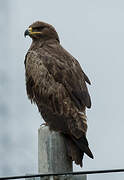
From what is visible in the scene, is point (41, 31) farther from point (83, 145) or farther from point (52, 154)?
point (52, 154)

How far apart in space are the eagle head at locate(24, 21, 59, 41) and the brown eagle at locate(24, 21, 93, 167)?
0.46 m

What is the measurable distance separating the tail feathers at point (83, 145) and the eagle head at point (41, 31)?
2613 mm

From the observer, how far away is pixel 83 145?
6.13m

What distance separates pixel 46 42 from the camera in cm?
836

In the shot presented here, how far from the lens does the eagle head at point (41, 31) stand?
853 centimetres

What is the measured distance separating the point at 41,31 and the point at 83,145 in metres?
2.91

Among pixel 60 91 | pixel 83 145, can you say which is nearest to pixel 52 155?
pixel 83 145

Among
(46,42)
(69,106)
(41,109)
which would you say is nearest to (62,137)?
(69,106)

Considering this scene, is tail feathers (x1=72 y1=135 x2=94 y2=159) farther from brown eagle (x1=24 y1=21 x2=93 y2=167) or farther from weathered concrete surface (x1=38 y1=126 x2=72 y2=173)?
weathered concrete surface (x1=38 y1=126 x2=72 y2=173)

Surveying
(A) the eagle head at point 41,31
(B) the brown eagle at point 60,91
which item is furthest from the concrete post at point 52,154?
(A) the eagle head at point 41,31

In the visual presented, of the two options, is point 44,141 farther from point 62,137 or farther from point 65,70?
point 65,70

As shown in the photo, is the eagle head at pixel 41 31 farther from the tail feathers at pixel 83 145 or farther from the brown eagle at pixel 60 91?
the tail feathers at pixel 83 145

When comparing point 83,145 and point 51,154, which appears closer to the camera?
point 51,154

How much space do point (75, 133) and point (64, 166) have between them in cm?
89
